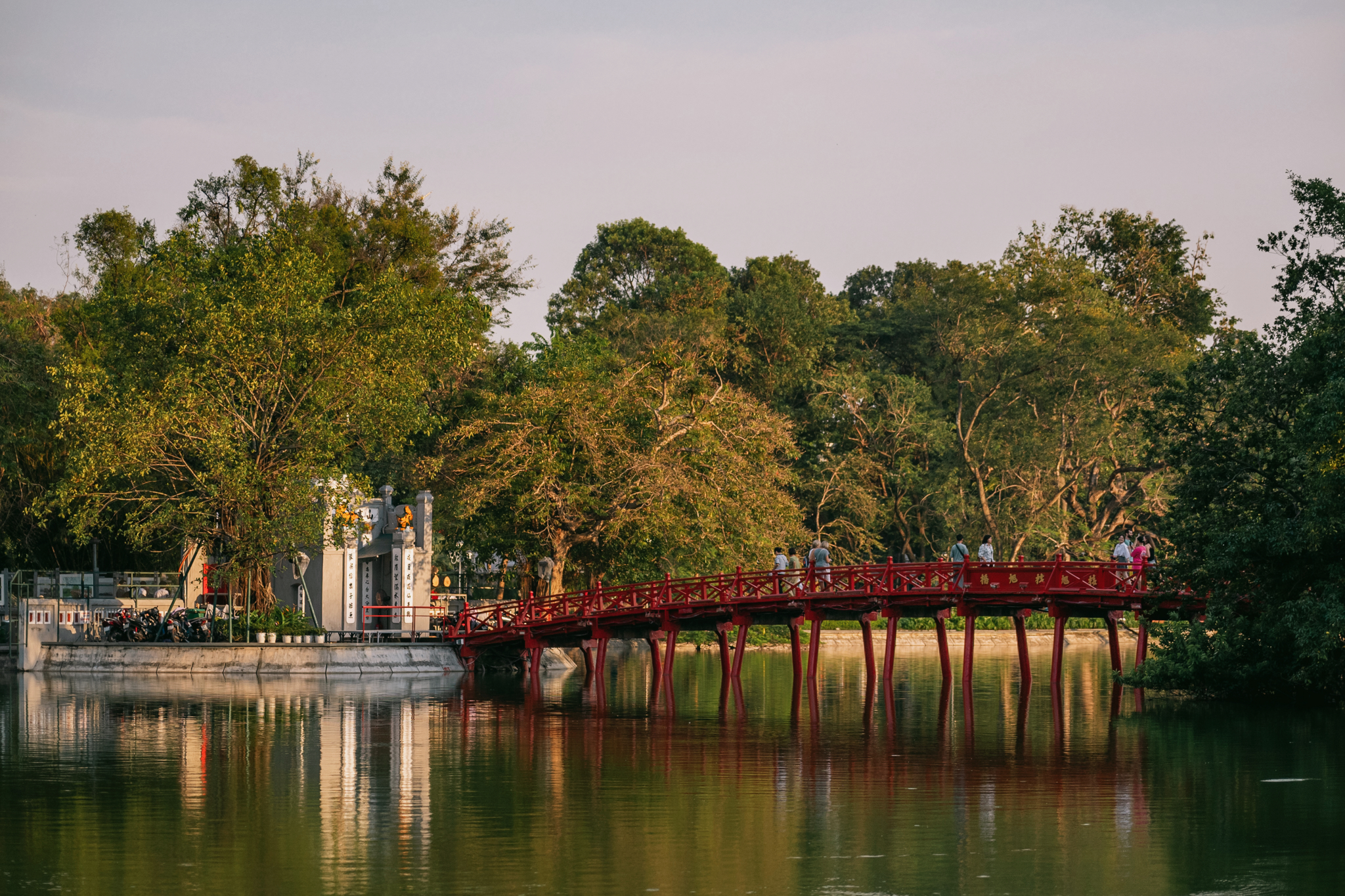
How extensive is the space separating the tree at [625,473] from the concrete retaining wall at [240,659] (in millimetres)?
5734

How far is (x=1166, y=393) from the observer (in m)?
34.5

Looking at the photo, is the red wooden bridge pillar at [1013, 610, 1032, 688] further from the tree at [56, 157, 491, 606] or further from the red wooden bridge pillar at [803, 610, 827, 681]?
the tree at [56, 157, 491, 606]

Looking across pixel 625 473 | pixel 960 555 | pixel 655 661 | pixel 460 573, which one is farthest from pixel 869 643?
pixel 460 573

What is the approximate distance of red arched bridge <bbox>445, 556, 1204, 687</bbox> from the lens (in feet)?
123

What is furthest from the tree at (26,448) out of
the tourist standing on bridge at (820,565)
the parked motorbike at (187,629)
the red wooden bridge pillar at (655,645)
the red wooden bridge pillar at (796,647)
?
the tourist standing on bridge at (820,565)

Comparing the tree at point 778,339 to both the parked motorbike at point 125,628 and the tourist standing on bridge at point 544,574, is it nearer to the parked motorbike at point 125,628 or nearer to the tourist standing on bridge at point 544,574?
the tourist standing on bridge at point 544,574

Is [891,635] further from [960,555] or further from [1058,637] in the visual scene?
[1058,637]

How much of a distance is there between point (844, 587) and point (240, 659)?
52.4ft

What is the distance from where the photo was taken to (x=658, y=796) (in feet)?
76.0

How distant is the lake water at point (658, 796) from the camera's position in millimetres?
17562

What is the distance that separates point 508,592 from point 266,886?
41255 millimetres

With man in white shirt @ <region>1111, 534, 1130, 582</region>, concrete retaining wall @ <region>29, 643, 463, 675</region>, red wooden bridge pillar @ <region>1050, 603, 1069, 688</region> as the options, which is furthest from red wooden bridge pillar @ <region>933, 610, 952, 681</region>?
concrete retaining wall @ <region>29, 643, 463, 675</region>

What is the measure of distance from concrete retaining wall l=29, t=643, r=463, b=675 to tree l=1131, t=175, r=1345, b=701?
→ 20072mm

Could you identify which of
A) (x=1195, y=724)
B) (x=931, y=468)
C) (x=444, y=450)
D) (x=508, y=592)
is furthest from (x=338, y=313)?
(x=931, y=468)
